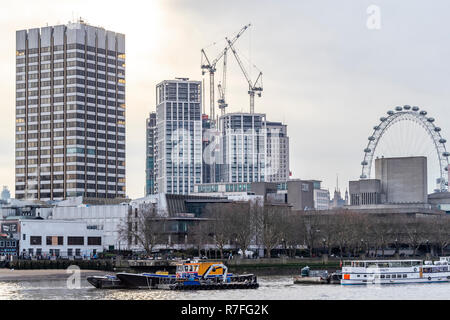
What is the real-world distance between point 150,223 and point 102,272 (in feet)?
110

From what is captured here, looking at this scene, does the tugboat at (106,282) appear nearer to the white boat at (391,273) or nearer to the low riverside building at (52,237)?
the white boat at (391,273)

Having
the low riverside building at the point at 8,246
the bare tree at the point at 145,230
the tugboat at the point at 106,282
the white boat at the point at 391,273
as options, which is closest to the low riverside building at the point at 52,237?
the low riverside building at the point at 8,246

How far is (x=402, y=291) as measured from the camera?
401 feet

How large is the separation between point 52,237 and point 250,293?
3161 inches

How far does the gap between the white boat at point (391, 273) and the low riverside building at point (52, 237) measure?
216 ft

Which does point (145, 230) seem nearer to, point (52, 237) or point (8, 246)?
point (52, 237)

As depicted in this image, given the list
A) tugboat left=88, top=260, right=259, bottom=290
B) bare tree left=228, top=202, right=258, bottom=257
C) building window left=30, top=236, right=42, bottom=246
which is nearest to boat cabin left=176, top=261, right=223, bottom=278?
tugboat left=88, top=260, right=259, bottom=290

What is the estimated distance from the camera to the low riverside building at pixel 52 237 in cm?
18400

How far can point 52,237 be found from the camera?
188 metres

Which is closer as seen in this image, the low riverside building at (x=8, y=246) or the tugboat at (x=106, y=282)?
the tugboat at (x=106, y=282)

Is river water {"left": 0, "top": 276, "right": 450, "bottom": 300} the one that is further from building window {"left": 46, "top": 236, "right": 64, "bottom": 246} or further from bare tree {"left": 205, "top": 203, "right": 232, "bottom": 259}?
building window {"left": 46, "top": 236, "right": 64, "bottom": 246}

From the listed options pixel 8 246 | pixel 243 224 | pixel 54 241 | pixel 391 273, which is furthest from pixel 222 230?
pixel 391 273
